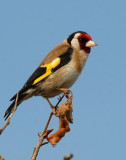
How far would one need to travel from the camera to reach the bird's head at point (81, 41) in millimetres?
5938

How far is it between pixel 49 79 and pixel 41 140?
253 centimetres

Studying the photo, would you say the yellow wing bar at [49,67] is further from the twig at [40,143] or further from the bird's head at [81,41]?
the twig at [40,143]

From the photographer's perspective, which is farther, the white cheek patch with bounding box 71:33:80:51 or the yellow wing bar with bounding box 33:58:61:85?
the white cheek patch with bounding box 71:33:80:51

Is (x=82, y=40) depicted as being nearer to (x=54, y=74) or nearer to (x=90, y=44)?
(x=90, y=44)

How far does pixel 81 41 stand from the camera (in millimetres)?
6066

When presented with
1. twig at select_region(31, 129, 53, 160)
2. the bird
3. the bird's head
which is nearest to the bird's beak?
the bird's head

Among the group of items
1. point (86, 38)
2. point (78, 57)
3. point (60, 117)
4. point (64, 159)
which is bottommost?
point (64, 159)

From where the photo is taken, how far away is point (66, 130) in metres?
3.24

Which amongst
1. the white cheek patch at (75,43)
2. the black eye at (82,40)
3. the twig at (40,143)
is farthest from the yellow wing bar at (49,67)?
the twig at (40,143)

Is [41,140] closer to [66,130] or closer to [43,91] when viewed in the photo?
[66,130]

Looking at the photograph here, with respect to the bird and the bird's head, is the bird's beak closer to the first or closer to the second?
the bird's head

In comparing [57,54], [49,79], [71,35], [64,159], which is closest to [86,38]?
[71,35]

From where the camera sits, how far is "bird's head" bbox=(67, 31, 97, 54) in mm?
5938

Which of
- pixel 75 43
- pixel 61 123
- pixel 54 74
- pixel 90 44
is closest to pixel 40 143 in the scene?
pixel 61 123
